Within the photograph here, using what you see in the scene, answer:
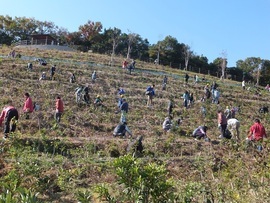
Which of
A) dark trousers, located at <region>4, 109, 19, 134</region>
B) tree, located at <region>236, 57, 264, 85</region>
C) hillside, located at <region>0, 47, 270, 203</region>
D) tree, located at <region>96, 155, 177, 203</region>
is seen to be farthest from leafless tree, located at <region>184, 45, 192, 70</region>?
tree, located at <region>96, 155, 177, 203</region>

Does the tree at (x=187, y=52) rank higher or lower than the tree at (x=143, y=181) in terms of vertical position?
higher

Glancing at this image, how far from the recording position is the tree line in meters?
55.2

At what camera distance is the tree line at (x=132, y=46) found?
55.2 metres

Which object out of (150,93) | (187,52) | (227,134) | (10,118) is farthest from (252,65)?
(10,118)

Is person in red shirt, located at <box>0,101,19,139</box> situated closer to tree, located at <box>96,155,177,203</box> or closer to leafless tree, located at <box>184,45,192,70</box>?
tree, located at <box>96,155,177,203</box>

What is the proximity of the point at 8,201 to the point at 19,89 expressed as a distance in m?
18.4

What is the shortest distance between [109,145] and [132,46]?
46690 millimetres

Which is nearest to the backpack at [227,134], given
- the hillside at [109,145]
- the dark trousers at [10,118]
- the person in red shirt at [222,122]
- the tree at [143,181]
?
the person in red shirt at [222,122]

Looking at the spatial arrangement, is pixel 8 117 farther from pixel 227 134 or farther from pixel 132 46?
pixel 132 46

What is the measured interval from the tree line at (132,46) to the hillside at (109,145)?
23939 mm

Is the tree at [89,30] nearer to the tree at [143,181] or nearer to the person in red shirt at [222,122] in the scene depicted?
the person in red shirt at [222,122]

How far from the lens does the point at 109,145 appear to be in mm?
12859

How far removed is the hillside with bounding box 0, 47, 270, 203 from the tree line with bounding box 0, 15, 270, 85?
78.5ft

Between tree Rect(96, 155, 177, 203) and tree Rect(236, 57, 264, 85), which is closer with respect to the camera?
tree Rect(96, 155, 177, 203)
